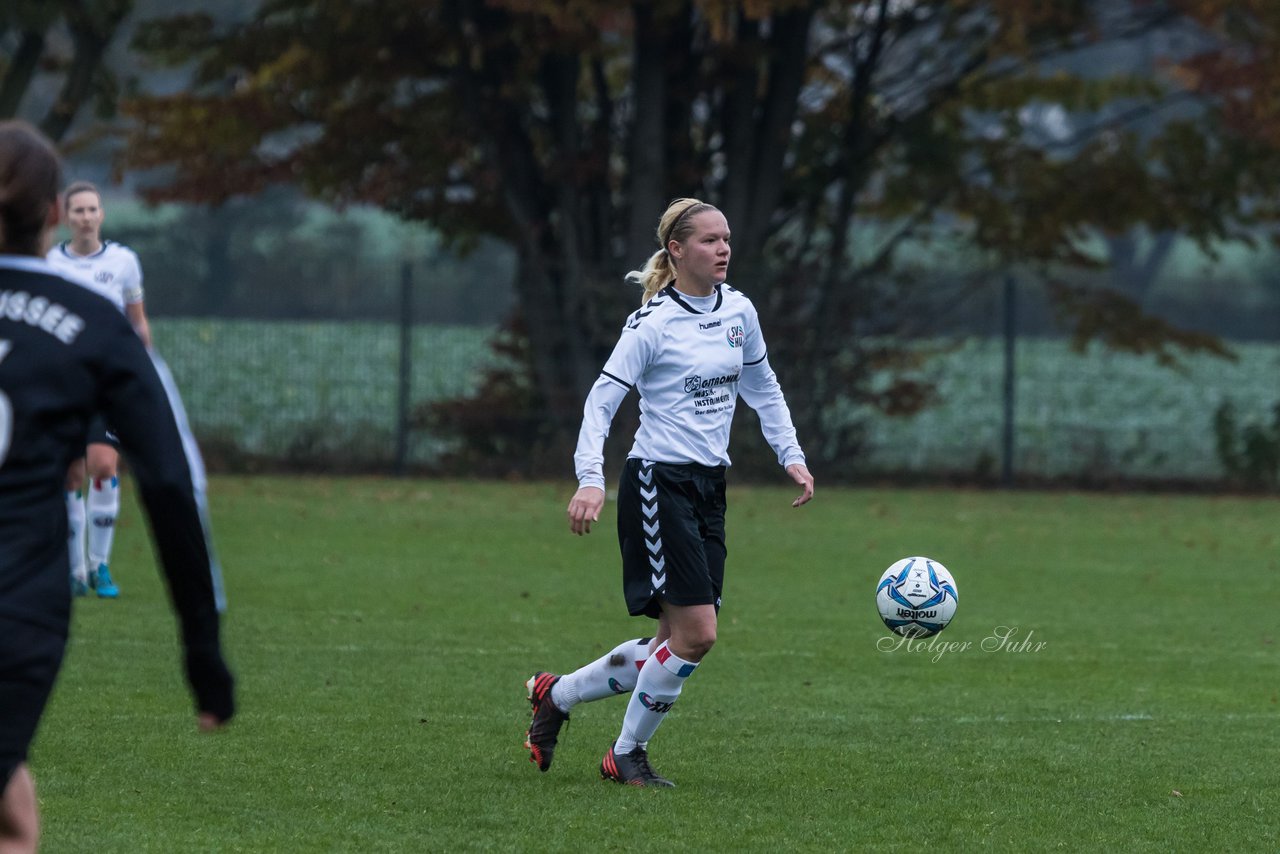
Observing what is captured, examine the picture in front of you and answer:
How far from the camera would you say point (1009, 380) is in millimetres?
21547

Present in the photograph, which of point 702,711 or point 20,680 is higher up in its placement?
point 20,680

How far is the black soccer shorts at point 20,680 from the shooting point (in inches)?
129

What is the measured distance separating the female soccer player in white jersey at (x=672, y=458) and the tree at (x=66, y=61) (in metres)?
15.6

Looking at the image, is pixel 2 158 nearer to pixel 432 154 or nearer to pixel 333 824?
pixel 333 824

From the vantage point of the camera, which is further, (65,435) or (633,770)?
(633,770)

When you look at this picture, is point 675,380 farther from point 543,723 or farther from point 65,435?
point 65,435

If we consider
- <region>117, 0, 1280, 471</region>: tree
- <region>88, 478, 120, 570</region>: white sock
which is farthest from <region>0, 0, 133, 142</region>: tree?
<region>88, 478, 120, 570</region>: white sock

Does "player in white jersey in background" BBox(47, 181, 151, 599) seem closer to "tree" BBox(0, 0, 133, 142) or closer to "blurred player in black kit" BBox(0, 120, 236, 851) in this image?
"blurred player in black kit" BBox(0, 120, 236, 851)

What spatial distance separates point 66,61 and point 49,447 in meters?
20.6

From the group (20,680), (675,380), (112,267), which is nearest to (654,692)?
(675,380)

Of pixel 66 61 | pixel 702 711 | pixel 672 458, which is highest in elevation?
pixel 66 61

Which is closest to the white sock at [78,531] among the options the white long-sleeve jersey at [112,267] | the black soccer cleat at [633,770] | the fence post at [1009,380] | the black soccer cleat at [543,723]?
the white long-sleeve jersey at [112,267]

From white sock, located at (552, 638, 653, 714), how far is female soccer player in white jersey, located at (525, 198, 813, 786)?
22mm

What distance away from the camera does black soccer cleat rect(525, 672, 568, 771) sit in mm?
6406
